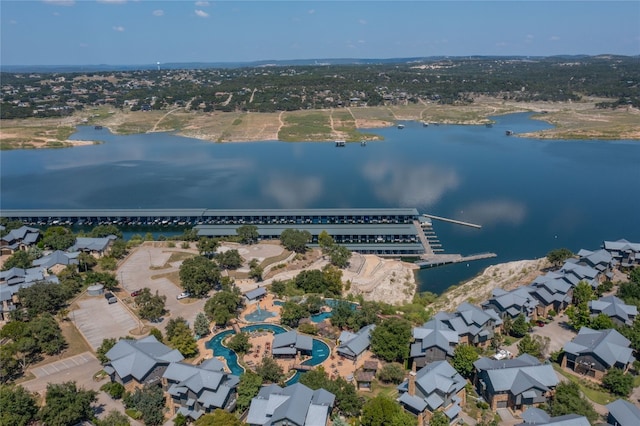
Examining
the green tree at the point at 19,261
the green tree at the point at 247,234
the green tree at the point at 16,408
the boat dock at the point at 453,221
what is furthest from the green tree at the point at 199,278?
the boat dock at the point at 453,221

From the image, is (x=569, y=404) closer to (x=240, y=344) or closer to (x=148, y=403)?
(x=240, y=344)

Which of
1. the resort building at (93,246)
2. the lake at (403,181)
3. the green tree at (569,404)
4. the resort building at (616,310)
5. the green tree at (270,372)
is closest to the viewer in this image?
the green tree at (569,404)

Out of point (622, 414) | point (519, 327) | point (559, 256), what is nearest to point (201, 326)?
point (519, 327)

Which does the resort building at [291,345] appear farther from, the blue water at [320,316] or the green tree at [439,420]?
the green tree at [439,420]

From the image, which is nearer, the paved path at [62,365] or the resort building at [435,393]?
the resort building at [435,393]

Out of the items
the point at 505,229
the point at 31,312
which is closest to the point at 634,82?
the point at 505,229

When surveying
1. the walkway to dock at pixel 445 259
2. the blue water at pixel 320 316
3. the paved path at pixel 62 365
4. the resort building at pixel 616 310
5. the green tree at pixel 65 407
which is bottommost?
the walkway to dock at pixel 445 259
